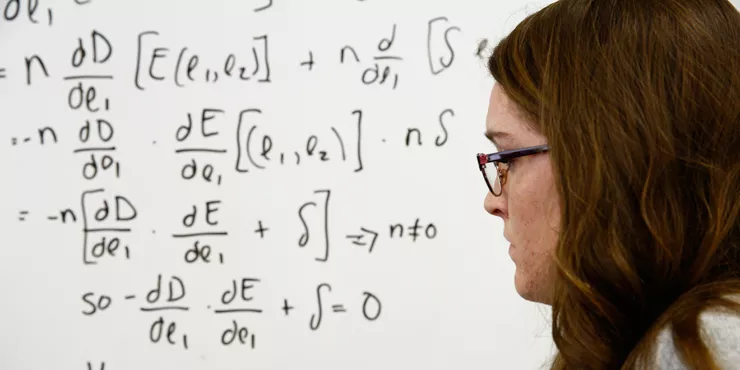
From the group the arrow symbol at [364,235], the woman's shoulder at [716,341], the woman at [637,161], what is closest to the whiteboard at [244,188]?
the arrow symbol at [364,235]

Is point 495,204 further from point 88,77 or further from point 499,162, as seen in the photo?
point 88,77

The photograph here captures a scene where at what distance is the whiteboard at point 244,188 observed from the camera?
3.28 ft

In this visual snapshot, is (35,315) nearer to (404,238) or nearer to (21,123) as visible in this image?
(21,123)

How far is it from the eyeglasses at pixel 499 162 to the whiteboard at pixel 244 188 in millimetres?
345

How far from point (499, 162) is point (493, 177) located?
0.11 feet

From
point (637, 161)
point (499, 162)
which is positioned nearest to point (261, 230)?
point (499, 162)

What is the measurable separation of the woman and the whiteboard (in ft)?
1.50

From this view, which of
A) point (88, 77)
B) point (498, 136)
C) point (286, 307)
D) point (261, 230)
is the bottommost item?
point (286, 307)

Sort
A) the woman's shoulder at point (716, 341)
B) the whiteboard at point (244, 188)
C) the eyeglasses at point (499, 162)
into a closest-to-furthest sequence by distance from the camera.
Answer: the woman's shoulder at point (716, 341) < the eyeglasses at point (499, 162) < the whiteboard at point (244, 188)

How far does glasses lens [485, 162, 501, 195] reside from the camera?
0.68 metres

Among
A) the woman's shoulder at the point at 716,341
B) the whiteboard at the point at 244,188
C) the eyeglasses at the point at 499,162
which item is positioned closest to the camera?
the woman's shoulder at the point at 716,341

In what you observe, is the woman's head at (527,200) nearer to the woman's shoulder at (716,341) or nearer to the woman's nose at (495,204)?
the woman's nose at (495,204)

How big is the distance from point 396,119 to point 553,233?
45cm

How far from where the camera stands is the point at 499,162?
66 cm
